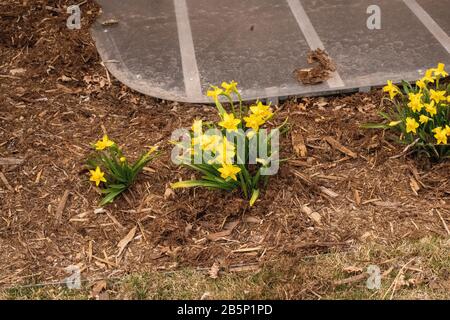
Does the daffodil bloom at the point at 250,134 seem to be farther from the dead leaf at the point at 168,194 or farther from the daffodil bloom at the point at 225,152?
the dead leaf at the point at 168,194

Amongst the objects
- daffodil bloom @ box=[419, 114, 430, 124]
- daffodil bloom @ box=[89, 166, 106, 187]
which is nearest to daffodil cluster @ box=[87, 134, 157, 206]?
daffodil bloom @ box=[89, 166, 106, 187]

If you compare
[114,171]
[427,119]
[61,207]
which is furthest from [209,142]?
[427,119]

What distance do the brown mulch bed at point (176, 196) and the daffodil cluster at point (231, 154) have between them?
12 centimetres

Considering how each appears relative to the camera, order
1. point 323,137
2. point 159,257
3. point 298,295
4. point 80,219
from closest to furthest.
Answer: point 298,295 → point 159,257 → point 80,219 → point 323,137

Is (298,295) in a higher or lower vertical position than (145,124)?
lower

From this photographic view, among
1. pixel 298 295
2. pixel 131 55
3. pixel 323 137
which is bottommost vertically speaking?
pixel 298 295

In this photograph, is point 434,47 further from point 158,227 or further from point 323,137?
point 158,227

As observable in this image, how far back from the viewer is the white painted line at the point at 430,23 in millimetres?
5070

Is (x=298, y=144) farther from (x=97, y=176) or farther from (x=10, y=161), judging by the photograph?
(x=10, y=161)

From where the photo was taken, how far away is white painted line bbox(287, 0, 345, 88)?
4727mm

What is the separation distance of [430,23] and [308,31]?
1.07 meters

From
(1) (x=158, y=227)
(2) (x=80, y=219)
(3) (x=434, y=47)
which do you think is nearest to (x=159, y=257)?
(1) (x=158, y=227)
